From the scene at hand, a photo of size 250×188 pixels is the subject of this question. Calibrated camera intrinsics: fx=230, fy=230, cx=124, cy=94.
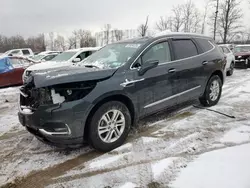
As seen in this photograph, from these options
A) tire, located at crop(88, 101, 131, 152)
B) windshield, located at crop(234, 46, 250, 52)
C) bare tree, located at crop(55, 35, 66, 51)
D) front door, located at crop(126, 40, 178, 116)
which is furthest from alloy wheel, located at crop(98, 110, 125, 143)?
bare tree, located at crop(55, 35, 66, 51)

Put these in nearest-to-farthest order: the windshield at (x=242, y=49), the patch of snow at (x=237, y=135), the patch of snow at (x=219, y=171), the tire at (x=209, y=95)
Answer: the patch of snow at (x=219, y=171) < the patch of snow at (x=237, y=135) < the tire at (x=209, y=95) < the windshield at (x=242, y=49)

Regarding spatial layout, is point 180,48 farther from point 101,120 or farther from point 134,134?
point 101,120

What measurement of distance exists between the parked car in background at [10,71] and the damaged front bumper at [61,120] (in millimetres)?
7621

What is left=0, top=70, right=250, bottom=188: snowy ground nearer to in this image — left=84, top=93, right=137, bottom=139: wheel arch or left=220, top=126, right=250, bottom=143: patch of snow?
left=220, top=126, right=250, bottom=143: patch of snow

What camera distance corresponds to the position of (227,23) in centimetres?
3812

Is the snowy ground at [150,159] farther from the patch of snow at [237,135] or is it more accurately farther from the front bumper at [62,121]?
the front bumper at [62,121]

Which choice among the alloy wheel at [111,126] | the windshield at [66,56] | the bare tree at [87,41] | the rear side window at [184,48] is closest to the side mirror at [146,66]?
the alloy wheel at [111,126]

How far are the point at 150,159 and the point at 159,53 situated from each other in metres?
2.02

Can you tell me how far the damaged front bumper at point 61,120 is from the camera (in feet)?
10.2

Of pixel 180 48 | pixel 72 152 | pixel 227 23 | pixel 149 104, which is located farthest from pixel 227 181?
pixel 227 23

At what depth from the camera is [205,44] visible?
5.59 m

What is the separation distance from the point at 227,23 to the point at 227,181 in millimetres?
40777

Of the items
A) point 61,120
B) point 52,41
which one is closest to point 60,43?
point 52,41

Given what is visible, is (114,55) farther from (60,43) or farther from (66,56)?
(60,43)
